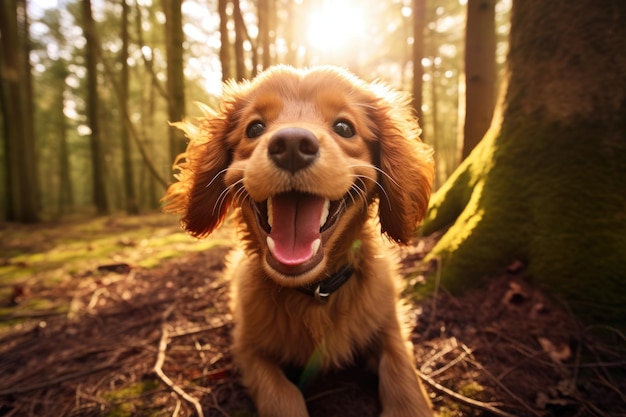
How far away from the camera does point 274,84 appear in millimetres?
2246

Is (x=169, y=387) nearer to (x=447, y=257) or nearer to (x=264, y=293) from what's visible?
(x=264, y=293)

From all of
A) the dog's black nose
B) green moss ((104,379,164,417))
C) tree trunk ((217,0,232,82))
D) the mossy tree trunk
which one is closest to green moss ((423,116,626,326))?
the mossy tree trunk

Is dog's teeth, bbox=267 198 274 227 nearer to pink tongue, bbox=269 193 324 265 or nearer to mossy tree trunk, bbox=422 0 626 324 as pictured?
pink tongue, bbox=269 193 324 265

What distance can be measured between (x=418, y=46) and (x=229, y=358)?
28.3ft

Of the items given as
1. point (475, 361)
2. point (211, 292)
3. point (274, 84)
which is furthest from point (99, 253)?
point (475, 361)

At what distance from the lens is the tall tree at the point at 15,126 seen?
10.8 metres

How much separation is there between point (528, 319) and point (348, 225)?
131 centimetres

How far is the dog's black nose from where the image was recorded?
5.62 feet

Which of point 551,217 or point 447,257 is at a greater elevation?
point 551,217

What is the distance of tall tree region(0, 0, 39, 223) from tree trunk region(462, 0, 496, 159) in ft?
39.7

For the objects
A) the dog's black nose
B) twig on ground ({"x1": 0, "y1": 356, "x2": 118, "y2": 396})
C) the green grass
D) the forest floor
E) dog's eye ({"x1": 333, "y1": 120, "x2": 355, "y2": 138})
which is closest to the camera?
the dog's black nose

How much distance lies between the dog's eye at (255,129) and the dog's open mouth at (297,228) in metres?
0.44

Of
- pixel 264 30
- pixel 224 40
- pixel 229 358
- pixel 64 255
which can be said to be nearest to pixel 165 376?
pixel 229 358

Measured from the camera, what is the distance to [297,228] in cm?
193
